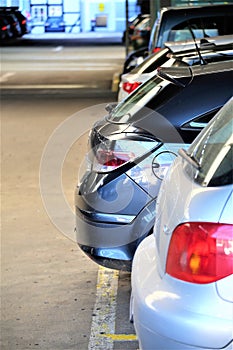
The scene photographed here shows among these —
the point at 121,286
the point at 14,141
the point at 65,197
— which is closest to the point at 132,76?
the point at 65,197

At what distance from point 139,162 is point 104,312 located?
113 centimetres

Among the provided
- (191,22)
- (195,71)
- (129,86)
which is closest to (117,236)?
(195,71)

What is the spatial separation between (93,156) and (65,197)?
332 centimetres

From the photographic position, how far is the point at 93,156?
5.44 metres

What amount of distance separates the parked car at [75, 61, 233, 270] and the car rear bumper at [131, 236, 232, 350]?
1.78 metres

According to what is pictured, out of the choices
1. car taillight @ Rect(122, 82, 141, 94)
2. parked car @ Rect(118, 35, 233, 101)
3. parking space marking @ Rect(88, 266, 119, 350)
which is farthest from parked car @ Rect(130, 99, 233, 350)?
car taillight @ Rect(122, 82, 141, 94)

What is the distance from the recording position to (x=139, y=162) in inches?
202

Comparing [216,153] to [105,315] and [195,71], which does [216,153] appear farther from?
[105,315]

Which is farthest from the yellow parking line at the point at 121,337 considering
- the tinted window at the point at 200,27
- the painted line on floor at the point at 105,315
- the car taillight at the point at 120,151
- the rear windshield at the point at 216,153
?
the tinted window at the point at 200,27

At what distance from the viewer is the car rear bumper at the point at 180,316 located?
296cm

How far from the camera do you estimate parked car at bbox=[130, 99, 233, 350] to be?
117 inches

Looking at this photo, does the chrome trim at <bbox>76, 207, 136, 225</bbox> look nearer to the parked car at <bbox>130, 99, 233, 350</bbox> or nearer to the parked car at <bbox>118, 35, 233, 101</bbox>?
the parked car at <bbox>118, 35, 233, 101</bbox>

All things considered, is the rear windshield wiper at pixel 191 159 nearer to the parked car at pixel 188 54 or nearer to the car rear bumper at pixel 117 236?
the car rear bumper at pixel 117 236

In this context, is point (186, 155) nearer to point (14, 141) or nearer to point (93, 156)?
point (93, 156)
